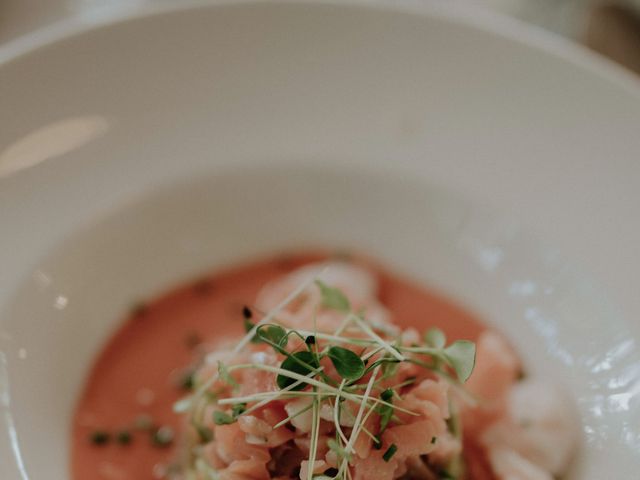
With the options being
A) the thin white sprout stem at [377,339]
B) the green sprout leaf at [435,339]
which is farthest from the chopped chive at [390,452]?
the green sprout leaf at [435,339]

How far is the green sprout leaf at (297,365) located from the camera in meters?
2.03

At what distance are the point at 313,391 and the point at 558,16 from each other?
2540mm

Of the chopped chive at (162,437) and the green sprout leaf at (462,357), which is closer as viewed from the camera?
the green sprout leaf at (462,357)

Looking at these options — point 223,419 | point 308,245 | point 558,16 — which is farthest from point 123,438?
point 558,16

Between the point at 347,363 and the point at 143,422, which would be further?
the point at 143,422

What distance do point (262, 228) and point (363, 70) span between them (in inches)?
26.7

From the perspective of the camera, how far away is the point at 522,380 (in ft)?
8.57

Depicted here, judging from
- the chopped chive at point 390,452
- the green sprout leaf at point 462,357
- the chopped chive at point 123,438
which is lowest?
the chopped chive at point 390,452

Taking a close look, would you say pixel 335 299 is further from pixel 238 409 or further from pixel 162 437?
pixel 162 437

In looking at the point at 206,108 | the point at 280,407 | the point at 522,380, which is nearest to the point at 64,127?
the point at 206,108

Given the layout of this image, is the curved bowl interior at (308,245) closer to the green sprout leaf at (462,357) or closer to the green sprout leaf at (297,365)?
the green sprout leaf at (462,357)

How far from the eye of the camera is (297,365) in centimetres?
204

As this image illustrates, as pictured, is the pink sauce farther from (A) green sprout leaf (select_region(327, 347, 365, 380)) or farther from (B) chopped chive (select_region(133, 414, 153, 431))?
(A) green sprout leaf (select_region(327, 347, 365, 380))

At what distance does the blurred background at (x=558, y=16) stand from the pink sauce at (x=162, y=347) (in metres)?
1.15
